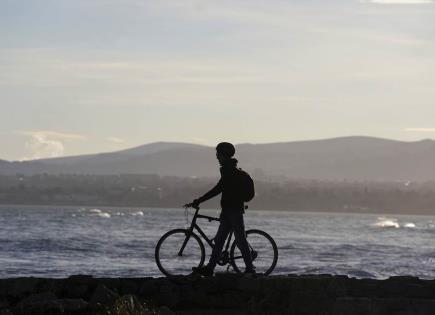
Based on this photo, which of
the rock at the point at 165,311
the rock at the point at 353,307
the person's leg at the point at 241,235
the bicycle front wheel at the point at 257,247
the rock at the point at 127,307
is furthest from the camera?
the bicycle front wheel at the point at 257,247

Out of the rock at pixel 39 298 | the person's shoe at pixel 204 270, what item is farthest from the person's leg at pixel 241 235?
the rock at pixel 39 298

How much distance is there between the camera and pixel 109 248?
87.5m

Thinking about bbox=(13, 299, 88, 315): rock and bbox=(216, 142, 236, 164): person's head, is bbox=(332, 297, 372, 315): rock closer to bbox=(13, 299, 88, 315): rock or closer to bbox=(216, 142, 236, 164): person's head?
bbox=(216, 142, 236, 164): person's head

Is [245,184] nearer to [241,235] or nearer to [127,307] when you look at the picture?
[241,235]

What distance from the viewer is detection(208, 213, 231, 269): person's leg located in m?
17.0

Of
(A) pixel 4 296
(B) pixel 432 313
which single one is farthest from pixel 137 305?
(B) pixel 432 313

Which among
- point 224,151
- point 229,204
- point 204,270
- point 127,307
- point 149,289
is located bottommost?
point 127,307

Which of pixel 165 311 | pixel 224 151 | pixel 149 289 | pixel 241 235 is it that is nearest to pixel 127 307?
pixel 165 311

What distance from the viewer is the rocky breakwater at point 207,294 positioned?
48.7 ft

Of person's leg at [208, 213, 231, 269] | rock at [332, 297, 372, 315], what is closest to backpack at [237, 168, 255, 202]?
person's leg at [208, 213, 231, 269]

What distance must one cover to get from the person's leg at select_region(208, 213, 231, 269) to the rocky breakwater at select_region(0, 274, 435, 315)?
21.3 inches

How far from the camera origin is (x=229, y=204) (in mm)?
16922

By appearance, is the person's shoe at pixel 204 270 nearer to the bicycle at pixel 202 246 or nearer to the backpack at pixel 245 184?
the bicycle at pixel 202 246

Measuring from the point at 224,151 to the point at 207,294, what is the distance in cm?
203
